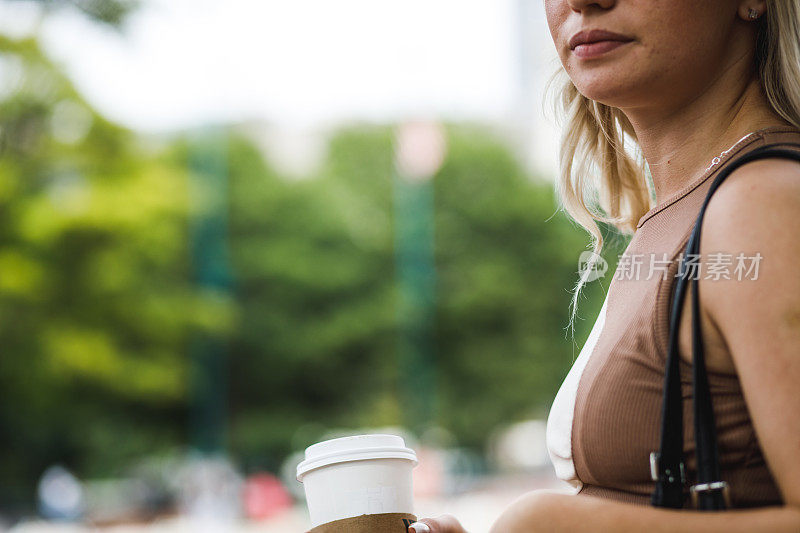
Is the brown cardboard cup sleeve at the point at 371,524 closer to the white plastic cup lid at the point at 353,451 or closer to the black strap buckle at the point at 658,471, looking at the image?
the white plastic cup lid at the point at 353,451

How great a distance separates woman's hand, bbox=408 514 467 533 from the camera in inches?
60.7

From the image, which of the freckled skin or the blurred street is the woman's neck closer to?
the freckled skin

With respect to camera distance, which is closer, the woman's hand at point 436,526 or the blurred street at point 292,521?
the woman's hand at point 436,526

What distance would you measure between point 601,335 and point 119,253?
20.9m

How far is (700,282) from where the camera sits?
1262mm

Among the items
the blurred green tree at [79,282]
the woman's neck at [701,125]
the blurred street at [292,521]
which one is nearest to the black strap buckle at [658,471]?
the woman's neck at [701,125]

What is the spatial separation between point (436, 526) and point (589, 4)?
32.7 inches

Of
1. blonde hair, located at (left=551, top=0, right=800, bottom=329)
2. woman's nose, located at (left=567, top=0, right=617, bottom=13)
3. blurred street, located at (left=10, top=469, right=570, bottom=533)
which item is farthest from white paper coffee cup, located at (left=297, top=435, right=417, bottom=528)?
blurred street, located at (left=10, top=469, right=570, bottom=533)

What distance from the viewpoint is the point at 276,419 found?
103 ft

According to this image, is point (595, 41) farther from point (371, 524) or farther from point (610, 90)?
point (371, 524)

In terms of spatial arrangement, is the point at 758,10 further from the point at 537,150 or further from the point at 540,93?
the point at 537,150

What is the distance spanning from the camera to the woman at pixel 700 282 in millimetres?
1186

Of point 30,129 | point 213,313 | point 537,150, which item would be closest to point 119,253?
point 30,129

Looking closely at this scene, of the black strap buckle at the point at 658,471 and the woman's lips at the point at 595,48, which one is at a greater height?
the woman's lips at the point at 595,48
